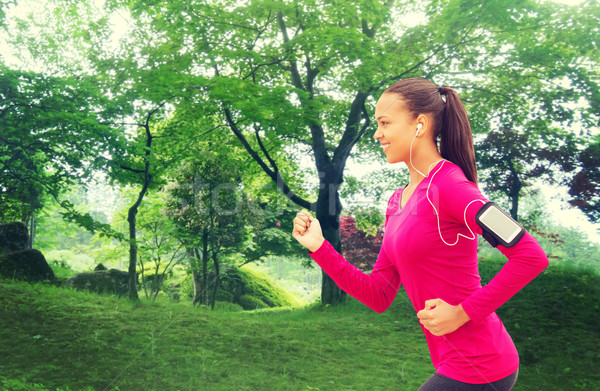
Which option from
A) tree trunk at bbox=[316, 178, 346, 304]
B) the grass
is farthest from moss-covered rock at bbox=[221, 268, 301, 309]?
the grass

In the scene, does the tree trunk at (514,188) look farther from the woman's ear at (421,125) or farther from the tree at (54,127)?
the woman's ear at (421,125)

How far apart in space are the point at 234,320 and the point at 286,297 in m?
11.0

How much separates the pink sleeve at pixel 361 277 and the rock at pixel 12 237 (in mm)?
12043

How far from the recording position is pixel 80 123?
716cm

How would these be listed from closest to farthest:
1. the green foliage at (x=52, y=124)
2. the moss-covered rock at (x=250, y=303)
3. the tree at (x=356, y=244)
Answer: the green foliage at (x=52, y=124) < the tree at (x=356, y=244) < the moss-covered rock at (x=250, y=303)

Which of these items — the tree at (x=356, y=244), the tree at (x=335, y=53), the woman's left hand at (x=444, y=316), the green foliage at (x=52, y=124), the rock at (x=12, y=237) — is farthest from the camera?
the tree at (x=356, y=244)

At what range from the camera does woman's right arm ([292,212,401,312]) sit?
5.16 feet

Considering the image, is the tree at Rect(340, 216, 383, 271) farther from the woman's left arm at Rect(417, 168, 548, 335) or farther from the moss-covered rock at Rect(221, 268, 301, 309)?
the woman's left arm at Rect(417, 168, 548, 335)

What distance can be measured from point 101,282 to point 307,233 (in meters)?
12.4

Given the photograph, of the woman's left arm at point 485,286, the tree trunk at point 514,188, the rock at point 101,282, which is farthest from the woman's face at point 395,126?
the rock at point 101,282

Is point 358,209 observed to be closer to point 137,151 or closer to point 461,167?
point 137,151

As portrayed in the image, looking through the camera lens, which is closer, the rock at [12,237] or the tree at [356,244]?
the rock at [12,237]

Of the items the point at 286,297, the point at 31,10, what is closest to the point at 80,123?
the point at 31,10

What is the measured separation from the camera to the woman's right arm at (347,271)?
1.57m
